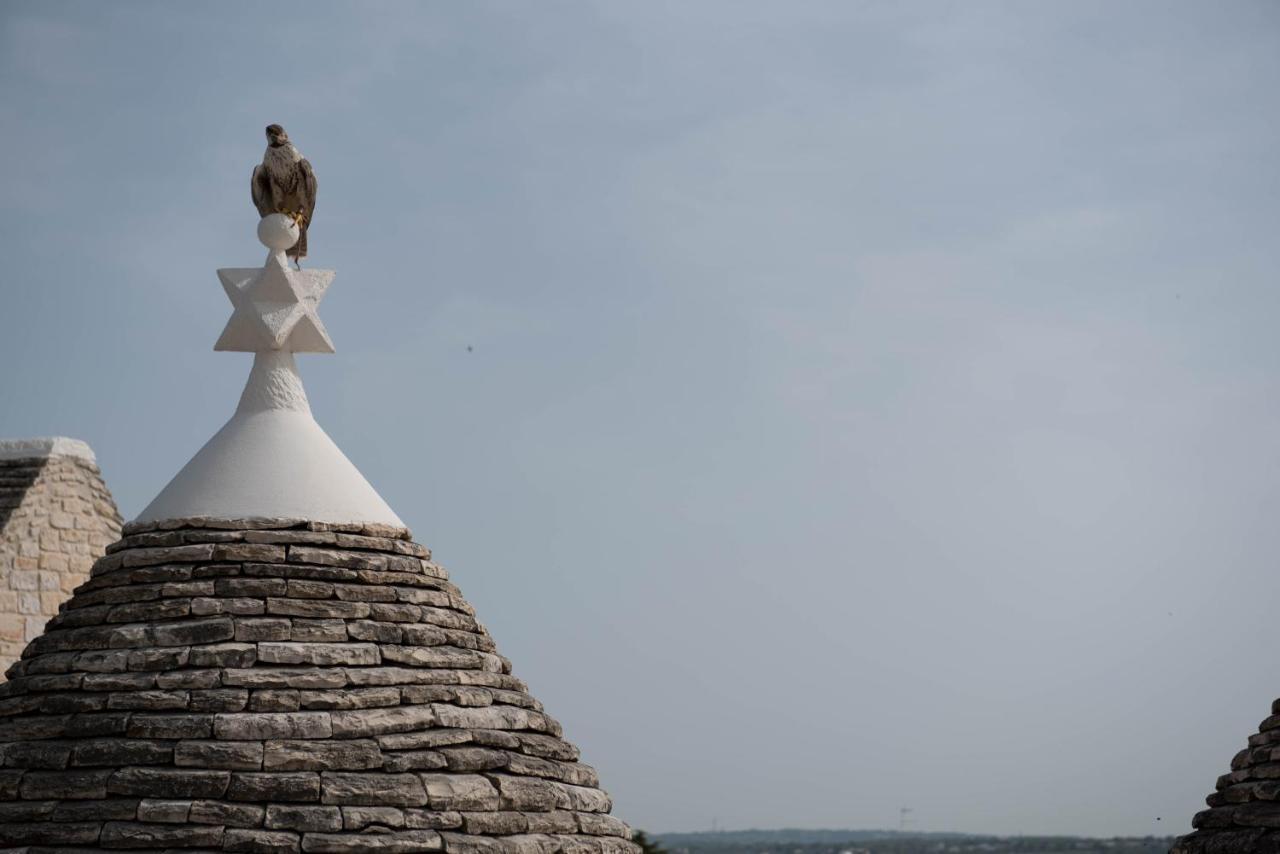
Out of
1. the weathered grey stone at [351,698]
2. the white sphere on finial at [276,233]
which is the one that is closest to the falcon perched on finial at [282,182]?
the white sphere on finial at [276,233]

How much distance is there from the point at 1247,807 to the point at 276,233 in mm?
7867

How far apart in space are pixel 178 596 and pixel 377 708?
1469 millimetres

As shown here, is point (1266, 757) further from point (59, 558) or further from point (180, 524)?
point (59, 558)

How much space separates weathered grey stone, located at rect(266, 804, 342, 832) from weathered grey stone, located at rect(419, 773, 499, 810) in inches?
24.1

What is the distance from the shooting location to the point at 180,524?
11.4m

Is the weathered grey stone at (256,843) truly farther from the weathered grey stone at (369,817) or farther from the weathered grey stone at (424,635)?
the weathered grey stone at (424,635)

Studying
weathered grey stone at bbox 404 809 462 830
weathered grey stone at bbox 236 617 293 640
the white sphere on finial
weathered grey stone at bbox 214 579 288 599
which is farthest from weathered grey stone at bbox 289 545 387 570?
the white sphere on finial

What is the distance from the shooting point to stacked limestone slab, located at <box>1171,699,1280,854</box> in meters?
12.1

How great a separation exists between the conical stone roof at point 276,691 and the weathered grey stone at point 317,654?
15mm

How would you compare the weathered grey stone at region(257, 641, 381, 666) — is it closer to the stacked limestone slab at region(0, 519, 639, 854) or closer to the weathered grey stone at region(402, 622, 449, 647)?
the stacked limestone slab at region(0, 519, 639, 854)

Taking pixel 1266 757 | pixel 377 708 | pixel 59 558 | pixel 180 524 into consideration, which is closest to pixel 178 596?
pixel 180 524

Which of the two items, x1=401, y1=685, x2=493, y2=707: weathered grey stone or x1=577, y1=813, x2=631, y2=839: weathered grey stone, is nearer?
x1=401, y1=685, x2=493, y2=707: weathered grey stone

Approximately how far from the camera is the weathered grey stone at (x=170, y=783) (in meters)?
9.81

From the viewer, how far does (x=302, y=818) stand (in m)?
9.75
